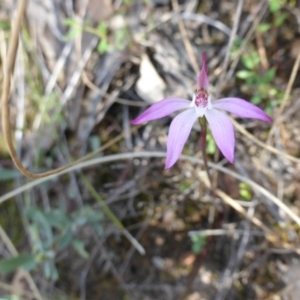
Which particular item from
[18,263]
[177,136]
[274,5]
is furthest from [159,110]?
[18,263]

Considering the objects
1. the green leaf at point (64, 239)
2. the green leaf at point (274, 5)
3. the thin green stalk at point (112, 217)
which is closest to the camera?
the green leaf at point (274, 5)

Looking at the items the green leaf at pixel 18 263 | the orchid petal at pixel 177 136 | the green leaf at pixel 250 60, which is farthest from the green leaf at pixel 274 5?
the green leaf at pixel 18 263

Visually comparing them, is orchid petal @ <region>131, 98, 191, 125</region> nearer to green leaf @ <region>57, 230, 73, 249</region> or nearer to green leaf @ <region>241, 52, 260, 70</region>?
green leaf @ <region>241, 52, 260, 70</region>

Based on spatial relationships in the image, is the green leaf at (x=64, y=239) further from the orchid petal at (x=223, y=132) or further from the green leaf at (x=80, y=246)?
the orchid petal at (x=223, y=132)

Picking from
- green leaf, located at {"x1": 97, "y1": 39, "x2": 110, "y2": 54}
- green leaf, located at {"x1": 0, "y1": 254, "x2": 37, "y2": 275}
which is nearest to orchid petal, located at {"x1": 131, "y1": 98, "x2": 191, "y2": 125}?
green leaf, located at {"x1": 97, "y1": 39, "x2": 110, "y2": 54}

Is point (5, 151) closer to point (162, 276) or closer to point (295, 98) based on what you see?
point (162, 276)

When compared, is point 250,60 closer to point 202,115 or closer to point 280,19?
point 280,19
